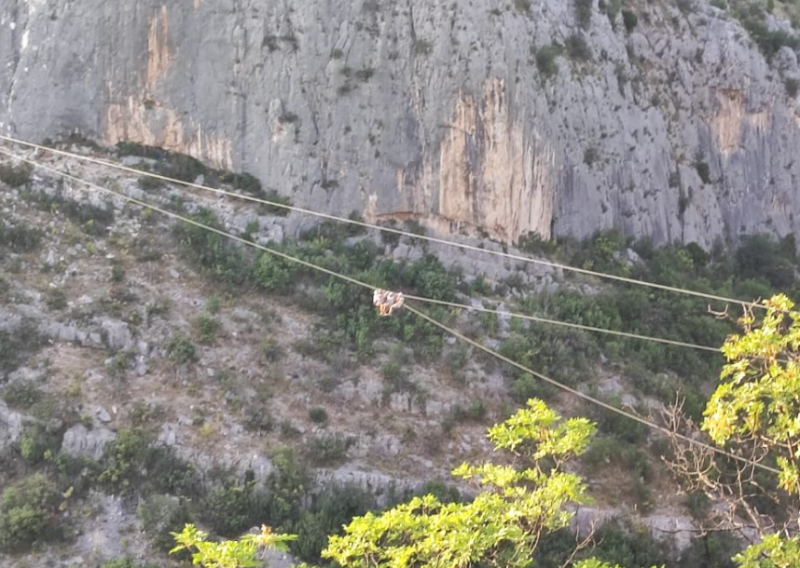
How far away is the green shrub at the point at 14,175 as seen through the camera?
17.8m

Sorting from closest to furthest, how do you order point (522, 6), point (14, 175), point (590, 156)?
point (14, 175) → point (522, 6) → point (590, 156)

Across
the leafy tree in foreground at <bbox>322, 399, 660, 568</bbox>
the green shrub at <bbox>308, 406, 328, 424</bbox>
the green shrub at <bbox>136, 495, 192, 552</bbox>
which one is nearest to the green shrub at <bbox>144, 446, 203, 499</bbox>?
the green shrub at <bbox>136, 495, 192, 552</bbox>

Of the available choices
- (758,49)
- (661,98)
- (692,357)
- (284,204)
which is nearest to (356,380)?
(284,204)

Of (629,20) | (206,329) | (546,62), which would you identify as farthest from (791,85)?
(206,329)

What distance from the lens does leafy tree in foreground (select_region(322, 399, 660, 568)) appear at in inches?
233

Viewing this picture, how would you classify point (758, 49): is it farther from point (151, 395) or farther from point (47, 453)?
point (47, 453)

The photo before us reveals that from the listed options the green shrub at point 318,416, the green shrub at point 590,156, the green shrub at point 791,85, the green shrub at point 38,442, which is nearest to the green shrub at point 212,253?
the green shrub at point 318,416

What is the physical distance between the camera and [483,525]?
6109mm

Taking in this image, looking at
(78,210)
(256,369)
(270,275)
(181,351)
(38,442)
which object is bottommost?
(38,442)

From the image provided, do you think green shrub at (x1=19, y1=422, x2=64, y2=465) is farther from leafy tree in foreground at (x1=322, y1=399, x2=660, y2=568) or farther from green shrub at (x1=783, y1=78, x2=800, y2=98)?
green shrub at (x1=783, y1=78, x2=800, y2=98)

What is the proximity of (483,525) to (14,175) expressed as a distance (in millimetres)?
14897

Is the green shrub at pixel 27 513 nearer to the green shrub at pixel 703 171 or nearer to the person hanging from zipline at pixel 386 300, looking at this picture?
the person hanging from zipline at pixel 386 300

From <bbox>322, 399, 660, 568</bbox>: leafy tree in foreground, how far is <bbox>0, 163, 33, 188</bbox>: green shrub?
45.6 feet

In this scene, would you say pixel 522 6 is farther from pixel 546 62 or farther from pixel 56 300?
pixel 56 300
